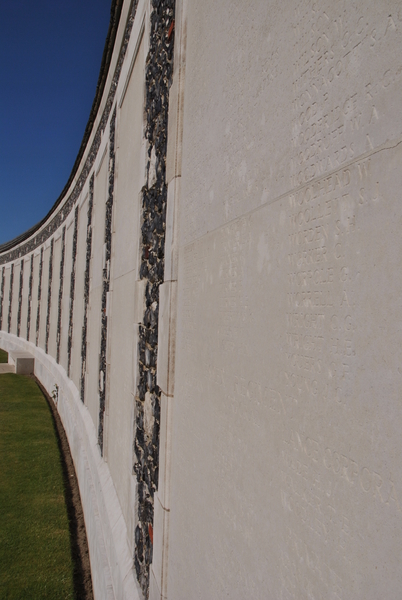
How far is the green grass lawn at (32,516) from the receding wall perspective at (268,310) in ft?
2.81

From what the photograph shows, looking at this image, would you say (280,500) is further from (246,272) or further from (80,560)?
(80,560)

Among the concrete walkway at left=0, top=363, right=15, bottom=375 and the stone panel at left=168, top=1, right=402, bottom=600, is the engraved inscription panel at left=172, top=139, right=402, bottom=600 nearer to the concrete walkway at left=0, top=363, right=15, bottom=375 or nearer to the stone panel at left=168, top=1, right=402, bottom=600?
the stone panel at left=168, top=1, right=402, bottom=600

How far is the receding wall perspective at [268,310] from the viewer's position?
0.95 metres

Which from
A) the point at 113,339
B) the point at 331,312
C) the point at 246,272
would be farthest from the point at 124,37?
the point at 331,312

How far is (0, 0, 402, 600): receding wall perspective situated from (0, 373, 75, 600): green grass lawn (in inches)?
33.7

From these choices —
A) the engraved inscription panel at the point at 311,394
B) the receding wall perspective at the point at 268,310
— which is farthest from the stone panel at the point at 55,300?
the engraved inscription panel at the point at 311,394

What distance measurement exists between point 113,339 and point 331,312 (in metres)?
4.24

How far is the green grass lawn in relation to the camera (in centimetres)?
411

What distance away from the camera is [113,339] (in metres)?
5.10

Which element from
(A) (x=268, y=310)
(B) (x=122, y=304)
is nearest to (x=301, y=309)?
(A) (x=268, y=310)

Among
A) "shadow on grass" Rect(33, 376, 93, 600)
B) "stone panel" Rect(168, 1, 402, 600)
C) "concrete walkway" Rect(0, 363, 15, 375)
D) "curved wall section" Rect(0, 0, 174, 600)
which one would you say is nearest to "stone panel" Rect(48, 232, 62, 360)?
"concrete walkway" Rect(0, 363, 15, 375)

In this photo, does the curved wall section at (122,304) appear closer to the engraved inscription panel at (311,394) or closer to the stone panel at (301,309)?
the stone panel at (301,309)

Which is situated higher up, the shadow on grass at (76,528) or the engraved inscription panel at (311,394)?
the engraved inscription panel at (311,394)

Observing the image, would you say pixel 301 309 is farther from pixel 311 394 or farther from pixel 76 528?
pixel 76 528
